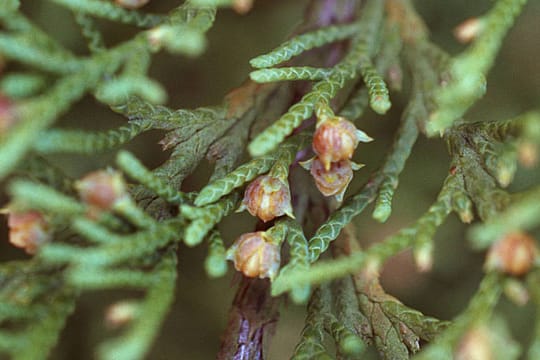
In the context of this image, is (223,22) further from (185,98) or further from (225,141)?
(225,141)

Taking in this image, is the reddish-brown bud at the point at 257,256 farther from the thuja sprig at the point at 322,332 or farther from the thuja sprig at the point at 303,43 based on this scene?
the thuja sprig at the point at 303,43

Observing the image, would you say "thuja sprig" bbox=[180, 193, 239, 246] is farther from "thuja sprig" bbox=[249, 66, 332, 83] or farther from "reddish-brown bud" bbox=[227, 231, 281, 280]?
"thuja sprig" bbox=[249, 66, 332, 83]

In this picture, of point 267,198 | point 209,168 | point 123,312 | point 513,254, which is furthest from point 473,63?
point 209,168

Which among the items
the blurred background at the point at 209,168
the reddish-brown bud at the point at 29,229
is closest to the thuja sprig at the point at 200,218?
the reddish-brown bud at the point at 29,229

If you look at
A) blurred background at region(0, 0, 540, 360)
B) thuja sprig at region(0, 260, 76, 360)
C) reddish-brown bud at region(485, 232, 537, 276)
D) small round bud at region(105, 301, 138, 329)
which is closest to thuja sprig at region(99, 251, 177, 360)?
small round bud at region(105, 301, 138, 329)

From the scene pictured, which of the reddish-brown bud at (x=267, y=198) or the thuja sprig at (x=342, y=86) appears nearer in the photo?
the thuja sprig at (x=342, y=86)

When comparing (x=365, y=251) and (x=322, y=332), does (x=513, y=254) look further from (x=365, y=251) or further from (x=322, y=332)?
(x=322, y=332)
